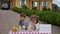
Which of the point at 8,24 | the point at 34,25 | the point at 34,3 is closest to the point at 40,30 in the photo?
the point at 34,25

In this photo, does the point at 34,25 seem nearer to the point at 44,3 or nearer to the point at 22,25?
the point at 22,25

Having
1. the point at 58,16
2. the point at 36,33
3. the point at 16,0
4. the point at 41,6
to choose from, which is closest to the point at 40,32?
the point at 36,33

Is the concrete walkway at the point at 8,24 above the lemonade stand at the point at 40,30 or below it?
below

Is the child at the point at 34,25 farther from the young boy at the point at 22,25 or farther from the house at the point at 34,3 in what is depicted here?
the house at the point at 34,3

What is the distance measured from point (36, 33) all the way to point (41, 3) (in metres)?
40.7

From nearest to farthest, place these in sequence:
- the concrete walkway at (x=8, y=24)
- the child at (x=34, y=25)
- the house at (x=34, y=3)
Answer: the child at (x=34, y=25), the concrete walkway at (x=8, y=24), the house at (x=34, y=3)

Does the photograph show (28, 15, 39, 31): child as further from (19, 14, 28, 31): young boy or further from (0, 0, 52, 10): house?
(0, 0, 52, 10): house

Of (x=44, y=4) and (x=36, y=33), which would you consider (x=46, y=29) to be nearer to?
(x=36, y=33)

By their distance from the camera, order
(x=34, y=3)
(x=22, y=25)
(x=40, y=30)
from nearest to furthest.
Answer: (x=40, y=30)
(x=22, y=25)
(x=34, y=3)

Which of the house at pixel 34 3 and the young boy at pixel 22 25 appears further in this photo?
the house at pixel 34 3

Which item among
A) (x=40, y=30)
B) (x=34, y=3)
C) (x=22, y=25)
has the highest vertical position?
(x=22, y=25)

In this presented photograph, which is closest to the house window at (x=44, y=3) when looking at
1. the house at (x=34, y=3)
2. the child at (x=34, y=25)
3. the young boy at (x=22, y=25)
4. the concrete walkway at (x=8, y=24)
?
the house at (x=34, y=3)

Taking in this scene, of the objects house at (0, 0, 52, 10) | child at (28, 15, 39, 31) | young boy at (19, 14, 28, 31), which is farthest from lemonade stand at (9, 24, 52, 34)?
house at (0, 0, 52, 10)

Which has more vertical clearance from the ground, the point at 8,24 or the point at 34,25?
the point at 34,25
